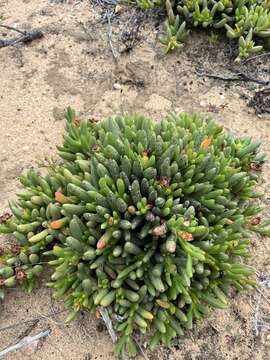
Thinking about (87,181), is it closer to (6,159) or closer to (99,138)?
(99,138)

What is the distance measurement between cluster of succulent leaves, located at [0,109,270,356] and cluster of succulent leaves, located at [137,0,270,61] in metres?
1.77

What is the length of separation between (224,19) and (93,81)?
5.03 feet

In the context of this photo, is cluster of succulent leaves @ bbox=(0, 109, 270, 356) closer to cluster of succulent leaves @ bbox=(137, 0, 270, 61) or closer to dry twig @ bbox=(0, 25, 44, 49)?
cluster of succulent leaves @ bbox=(137, 0, 270, 61)

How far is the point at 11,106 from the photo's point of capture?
15.9 ft

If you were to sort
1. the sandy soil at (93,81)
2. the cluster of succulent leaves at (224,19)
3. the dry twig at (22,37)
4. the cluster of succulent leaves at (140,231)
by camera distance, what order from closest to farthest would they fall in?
1. the cluster of succulent leaves at (140,231)
2. the sandy soil at (93,81)
3. the cluster of succulent leaves at (224,19)
4. the dry twig at (22,37)

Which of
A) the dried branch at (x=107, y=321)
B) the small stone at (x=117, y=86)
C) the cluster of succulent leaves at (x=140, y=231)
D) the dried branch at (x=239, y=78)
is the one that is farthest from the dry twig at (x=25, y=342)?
the dried branch at (x=239, y=78)

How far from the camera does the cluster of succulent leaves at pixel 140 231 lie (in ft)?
10.4

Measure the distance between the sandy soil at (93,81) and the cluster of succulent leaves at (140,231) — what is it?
1.29 feet

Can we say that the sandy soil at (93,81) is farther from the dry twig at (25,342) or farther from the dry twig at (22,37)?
the dry twig at (25,342)

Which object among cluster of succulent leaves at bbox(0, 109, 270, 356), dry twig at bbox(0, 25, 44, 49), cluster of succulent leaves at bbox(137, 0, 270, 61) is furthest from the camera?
dry twig at bbox(0, 25, 44, 49)

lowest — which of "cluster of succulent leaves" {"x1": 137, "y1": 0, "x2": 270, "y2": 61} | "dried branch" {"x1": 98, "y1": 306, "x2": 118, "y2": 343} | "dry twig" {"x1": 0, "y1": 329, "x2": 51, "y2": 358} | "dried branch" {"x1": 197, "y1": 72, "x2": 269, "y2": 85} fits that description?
"dry twig" {"x1": 0, "y1": 329, "x2": 51, "y2": 358}

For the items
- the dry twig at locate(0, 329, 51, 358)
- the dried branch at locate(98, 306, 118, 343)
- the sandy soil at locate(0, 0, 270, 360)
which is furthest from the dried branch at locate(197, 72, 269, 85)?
the dry twig at locate(0, 329, 51, 358)

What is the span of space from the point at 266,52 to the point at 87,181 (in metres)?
2.86

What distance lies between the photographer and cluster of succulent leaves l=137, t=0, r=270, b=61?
4.88m
